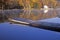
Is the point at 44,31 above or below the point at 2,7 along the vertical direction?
above

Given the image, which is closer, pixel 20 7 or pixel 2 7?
pixel 2 7

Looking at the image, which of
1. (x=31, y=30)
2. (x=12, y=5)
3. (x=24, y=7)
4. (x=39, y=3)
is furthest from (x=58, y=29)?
(x=39, y=3)

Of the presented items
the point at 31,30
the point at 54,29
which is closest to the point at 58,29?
the point at 54,29

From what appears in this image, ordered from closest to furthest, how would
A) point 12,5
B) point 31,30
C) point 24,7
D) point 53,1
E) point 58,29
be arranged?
point 58,29 → point 31,30 → point 12,5 → point 24,7 → point 53,1

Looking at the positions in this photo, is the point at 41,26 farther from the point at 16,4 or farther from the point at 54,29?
the point at 16,4

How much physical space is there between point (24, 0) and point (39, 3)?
6.62 feet

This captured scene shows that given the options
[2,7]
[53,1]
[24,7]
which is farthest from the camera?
[53,1]

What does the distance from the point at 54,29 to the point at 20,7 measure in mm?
13866

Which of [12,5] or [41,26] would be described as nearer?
[41,26]

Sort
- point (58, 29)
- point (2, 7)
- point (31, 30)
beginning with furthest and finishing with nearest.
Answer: point (2, 7), point (31, 30), point (58, 29)

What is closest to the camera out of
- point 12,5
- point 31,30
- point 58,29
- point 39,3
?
point 58,29

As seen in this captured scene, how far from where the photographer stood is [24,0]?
1750 cm

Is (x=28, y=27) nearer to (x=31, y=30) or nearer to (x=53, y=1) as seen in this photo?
(x=31, y=30)

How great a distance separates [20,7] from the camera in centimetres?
1648
